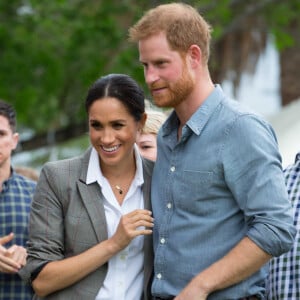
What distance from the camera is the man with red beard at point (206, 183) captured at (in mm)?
3434

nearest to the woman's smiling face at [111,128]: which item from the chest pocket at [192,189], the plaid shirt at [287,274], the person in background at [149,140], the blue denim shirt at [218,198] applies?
the blue denim shirt at [218,198]

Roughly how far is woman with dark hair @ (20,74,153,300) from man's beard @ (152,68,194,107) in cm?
28

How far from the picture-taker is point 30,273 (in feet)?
12.5

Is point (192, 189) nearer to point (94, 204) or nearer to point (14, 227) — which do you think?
point (94, 204)

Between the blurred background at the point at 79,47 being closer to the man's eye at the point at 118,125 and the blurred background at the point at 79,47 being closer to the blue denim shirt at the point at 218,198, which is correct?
the man's eye at the point at 118,125

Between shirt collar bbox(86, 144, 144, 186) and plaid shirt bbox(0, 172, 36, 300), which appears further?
plaid shirt bbox(0, 172, 36, 300)

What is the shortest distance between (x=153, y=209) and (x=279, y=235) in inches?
22.4

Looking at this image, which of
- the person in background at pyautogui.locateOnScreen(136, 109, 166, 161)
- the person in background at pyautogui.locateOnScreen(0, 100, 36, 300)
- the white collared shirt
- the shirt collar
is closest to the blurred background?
the person in background at pyautogui.locateOnScreen(0, 100, 36, 300)

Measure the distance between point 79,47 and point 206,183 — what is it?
9.05 meters

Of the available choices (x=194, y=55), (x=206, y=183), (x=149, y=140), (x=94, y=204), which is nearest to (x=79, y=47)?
(x=149, y=140)

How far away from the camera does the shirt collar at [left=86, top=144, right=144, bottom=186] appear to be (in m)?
3.89

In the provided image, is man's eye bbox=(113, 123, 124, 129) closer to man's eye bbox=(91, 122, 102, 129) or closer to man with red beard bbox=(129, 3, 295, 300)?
man's eye bbox=(91, 122, 102, 129)

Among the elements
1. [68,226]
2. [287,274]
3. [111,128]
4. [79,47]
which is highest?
[111,128]

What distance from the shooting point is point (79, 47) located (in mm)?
12398
